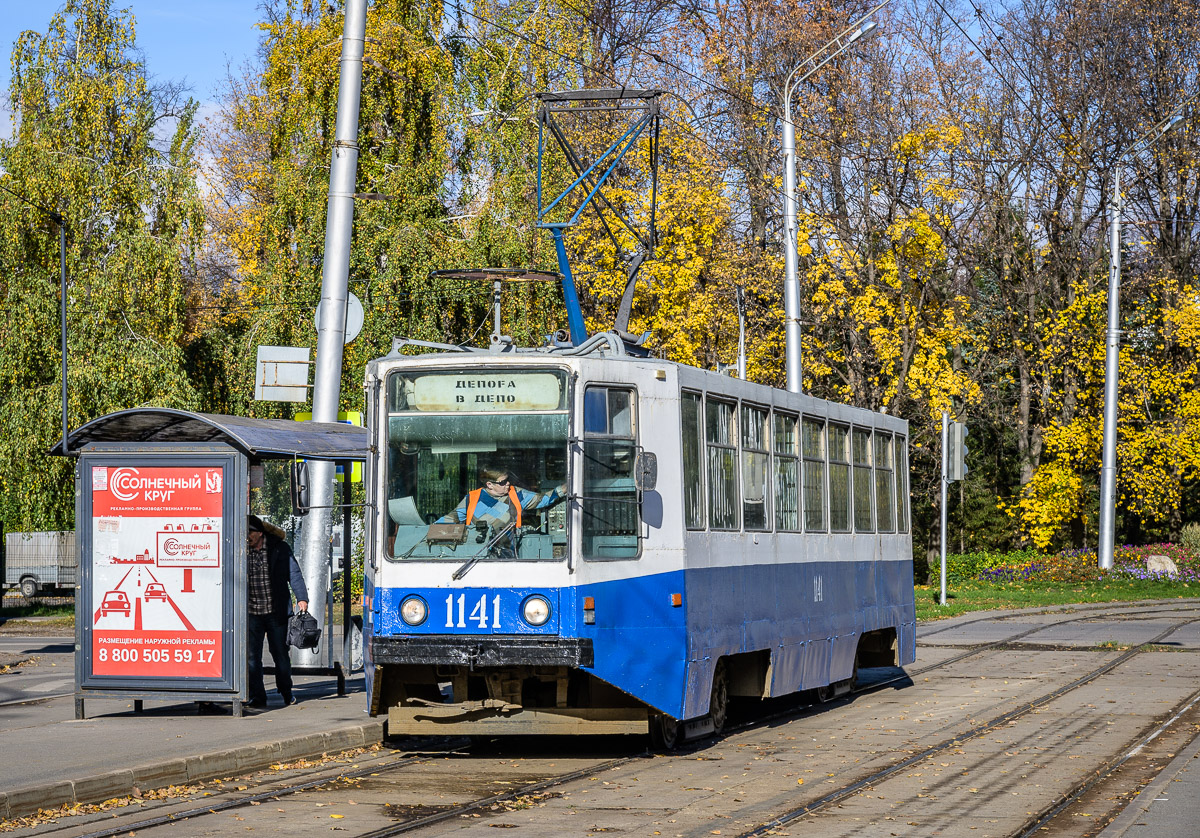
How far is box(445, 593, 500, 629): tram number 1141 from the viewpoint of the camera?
1097 centimetres

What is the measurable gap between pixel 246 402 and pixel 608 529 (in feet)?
73.5

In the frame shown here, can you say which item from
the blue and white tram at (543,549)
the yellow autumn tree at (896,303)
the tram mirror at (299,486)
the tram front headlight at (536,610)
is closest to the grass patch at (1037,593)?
the yellow autumn tree at (896,303)

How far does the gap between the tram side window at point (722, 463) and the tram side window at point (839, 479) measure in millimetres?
2791

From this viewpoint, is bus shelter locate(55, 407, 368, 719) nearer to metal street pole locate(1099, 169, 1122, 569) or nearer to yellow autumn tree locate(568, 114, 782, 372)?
yellow autumn tree locate(568, 114, 782, 372)

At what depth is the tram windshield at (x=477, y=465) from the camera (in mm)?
11133

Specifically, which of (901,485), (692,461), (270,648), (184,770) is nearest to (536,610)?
(692,461)

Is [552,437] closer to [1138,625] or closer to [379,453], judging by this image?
[379,453]

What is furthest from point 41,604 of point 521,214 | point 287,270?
point 521,214

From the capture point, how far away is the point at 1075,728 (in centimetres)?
1334

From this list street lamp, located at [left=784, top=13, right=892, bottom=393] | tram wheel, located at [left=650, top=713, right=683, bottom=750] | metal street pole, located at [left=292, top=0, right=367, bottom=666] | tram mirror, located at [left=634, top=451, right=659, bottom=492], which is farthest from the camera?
street lamp, located at [left=784, top=13, right=892, bottom=393]

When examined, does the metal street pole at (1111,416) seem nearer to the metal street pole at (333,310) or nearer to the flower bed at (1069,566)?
the flower bed at (1069,566)

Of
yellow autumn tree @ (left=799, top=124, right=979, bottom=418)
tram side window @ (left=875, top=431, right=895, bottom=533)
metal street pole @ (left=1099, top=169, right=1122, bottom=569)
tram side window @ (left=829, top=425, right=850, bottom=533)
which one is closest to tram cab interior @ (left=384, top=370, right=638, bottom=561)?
tram side window @ (left=829, top=425, right=850, bottom=533)

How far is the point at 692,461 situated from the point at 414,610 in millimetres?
2500

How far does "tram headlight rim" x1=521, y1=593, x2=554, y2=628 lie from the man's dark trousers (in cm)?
357
